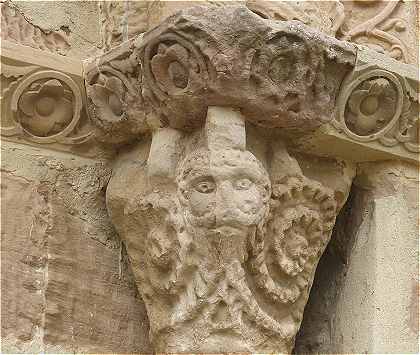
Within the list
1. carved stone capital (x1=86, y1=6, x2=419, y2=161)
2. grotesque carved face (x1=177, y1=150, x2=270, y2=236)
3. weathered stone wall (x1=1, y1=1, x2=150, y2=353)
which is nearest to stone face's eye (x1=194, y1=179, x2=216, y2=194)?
grotesque carved face (x1=177, y1=150, x2=270, y2=236)

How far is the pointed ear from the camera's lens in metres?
2.23

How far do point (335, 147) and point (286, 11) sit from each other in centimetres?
31

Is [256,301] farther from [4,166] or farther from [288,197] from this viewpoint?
[4,166]

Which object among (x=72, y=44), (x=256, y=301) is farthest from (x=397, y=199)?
(x=72, y=44)

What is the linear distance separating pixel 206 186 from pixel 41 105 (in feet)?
1.38

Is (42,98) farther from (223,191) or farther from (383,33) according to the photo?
(383,33)

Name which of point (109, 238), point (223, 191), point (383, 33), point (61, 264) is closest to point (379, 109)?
point (383, 33)

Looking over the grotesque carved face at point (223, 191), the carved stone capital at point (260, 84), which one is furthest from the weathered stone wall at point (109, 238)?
the grotesque carved face at point (223, 191)

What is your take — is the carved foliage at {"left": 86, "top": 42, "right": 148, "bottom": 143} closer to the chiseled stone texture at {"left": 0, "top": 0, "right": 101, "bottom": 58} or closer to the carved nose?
the chiseled stone texture at {"left": 0, "top": 0, "right": 101, "bottom": 58}

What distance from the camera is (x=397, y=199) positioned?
8.05 feet

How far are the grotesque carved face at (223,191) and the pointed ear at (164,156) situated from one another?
0.13ft

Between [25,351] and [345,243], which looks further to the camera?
[345,243]

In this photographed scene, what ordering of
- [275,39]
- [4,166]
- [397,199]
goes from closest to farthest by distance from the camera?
[275,39], [4,166], [397,199]

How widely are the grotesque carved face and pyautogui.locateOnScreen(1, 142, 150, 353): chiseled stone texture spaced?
0.95 feet
